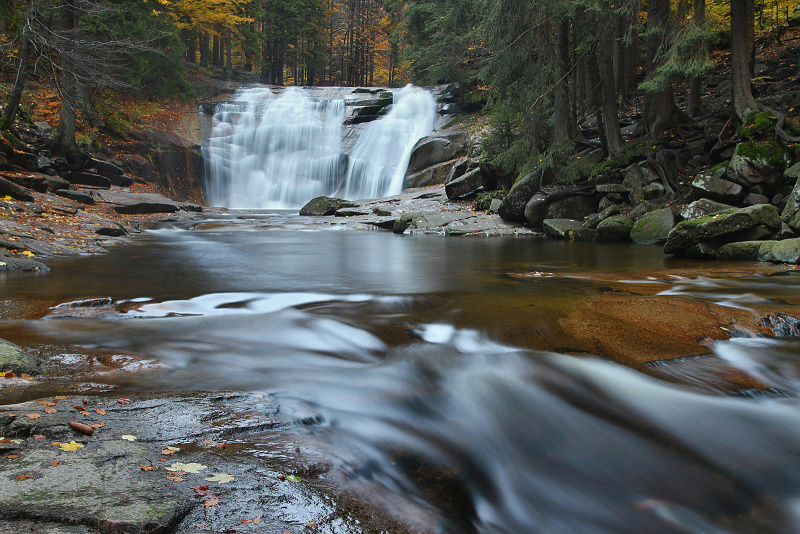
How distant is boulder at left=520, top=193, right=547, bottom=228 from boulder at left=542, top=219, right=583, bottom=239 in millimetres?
719

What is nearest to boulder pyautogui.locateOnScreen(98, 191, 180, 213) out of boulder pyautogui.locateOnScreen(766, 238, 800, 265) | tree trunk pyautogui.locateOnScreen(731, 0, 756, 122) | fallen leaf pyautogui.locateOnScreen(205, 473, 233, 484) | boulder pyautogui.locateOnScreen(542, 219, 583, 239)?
boulder pyautogui.locateOnScreen(542, 219, 583, 239)

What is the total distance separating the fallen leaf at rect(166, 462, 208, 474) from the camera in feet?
6.97

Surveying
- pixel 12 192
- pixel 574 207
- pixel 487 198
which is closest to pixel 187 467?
pixel 12 192

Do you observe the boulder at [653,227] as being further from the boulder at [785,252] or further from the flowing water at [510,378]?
the flowing water at [510,378]

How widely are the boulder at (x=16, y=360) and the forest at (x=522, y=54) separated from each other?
34.4 ft

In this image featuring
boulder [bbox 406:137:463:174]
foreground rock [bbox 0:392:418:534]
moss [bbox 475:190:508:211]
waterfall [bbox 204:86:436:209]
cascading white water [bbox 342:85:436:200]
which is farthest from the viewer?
waterfall [bbox 204:86:436:209]

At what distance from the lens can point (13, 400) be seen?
2723 millimetres

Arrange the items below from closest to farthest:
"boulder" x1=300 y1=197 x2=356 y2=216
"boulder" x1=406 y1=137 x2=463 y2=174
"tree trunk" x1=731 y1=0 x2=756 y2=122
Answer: "tree trunk" x1=731 y1=0 x2=756 y2=122 < "boulder" x1=300 y1=197 x2=356 y2=216 < "boulder" x1=406 y1=137 x2=463 y2=174

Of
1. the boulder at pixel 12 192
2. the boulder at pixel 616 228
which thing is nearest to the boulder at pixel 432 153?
the boulder at pixel 616 228

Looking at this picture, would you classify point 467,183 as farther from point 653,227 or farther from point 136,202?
point 136,202

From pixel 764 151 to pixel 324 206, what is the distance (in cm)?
1582

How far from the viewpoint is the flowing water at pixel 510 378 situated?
2468 mm

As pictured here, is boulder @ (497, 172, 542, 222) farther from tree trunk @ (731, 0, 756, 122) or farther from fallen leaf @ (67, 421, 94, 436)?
fallen leaf @ (67, 421, 94, 436)

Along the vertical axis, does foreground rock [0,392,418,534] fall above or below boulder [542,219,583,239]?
below
